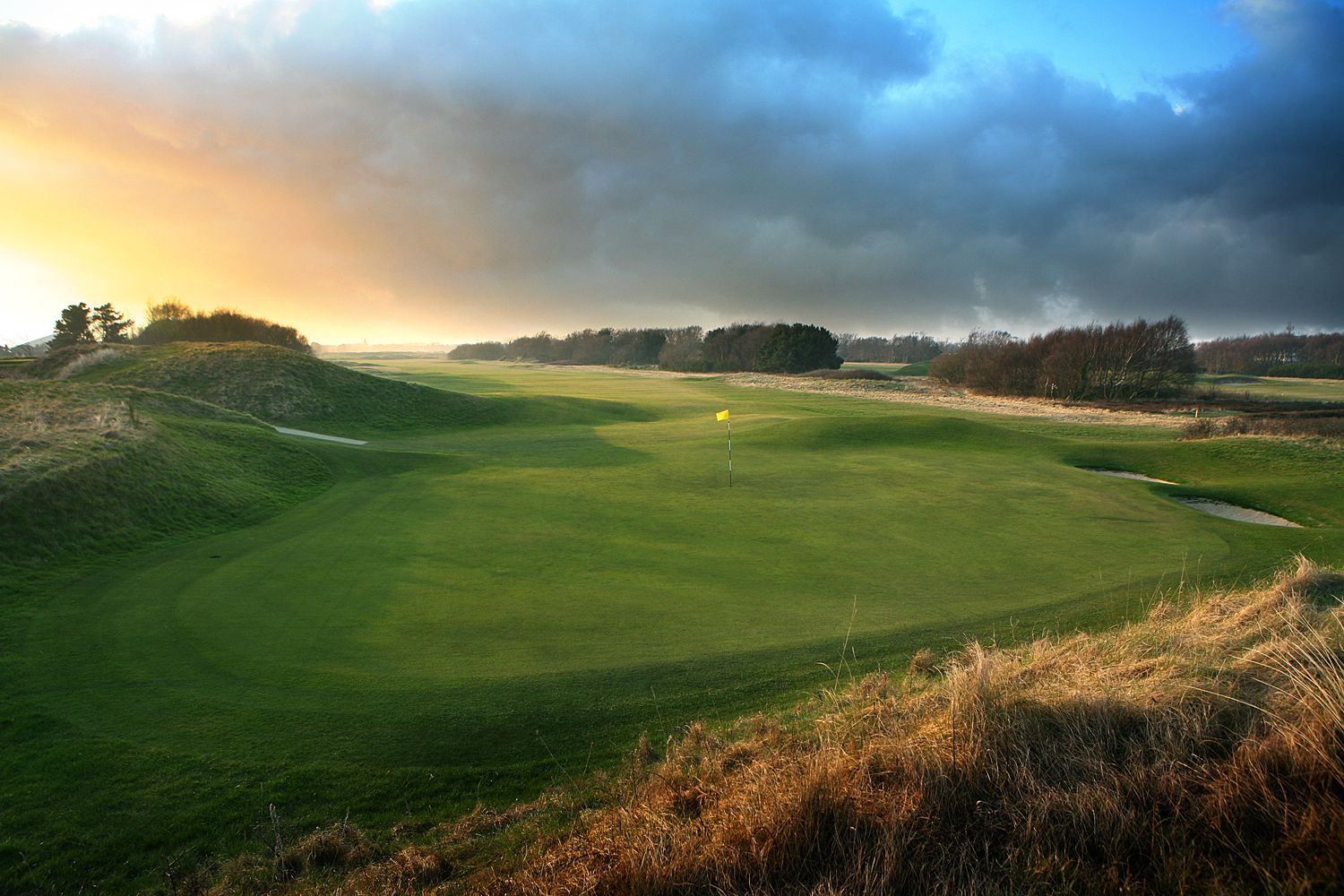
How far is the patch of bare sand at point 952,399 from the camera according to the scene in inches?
1636

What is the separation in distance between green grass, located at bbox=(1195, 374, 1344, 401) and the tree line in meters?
89.6

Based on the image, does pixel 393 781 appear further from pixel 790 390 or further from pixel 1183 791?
pixel 790 390

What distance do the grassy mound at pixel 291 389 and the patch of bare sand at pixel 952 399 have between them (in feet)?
107

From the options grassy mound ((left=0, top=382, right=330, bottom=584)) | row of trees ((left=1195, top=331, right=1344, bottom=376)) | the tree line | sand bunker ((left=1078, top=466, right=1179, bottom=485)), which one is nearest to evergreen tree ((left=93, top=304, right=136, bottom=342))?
the tree line

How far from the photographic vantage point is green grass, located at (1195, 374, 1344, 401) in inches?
2392

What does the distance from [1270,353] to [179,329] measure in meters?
162

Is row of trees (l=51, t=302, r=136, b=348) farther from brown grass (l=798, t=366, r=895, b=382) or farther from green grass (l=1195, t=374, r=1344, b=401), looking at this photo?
green grass (l=1195, t=374, r=1344, b=401)

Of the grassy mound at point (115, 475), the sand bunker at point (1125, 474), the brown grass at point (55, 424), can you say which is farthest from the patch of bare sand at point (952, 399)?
the brown grass at point (55, 424)

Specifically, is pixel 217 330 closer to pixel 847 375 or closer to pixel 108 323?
pixel 108 323

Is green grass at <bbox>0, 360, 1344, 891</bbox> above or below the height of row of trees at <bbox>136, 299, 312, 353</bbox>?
below

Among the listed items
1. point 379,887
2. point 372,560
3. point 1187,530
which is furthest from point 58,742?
point 1187,530

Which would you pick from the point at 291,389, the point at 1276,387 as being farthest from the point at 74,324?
the point at 1276,387

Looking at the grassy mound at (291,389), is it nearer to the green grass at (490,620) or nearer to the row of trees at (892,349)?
the green grass at (490,620)

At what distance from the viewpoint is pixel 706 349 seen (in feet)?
396
